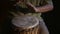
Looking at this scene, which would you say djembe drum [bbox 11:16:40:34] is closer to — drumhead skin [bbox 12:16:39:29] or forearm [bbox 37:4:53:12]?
drumhead skin [bbox 12:16:39:29]

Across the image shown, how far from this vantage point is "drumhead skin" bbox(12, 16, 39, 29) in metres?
1.33

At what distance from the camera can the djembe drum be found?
132 centimetres

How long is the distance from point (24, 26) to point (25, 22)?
0.06 metres

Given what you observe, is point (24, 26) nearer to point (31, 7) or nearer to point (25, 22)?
point (25, 22)

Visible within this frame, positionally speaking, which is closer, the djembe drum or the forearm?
the djembe drum

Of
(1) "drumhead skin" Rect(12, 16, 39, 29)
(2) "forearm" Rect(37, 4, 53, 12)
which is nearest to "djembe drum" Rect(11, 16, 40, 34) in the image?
(1) "drumhead skin" Rect(12, 16, 39, 29)

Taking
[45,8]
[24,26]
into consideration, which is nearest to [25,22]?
[24,26]

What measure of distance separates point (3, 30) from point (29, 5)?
1.06ft

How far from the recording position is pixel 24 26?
132cm

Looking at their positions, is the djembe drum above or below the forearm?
below

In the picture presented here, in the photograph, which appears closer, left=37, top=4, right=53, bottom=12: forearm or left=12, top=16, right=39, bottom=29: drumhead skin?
left=12, top=16, right=39, bottom=29: drumhead skin

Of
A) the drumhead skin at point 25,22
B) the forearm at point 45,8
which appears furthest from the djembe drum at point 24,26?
the forearm at point 45,8

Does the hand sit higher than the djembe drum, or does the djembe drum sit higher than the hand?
the hand

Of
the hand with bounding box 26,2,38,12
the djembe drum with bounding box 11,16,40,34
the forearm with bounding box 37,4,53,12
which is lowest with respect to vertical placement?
the djembe drum with bounding box 11,16,40,34
